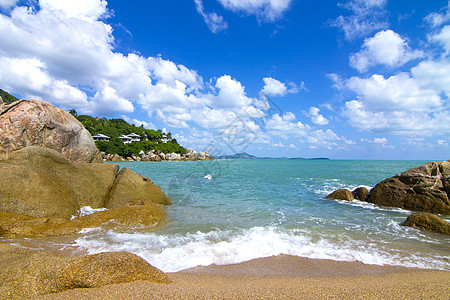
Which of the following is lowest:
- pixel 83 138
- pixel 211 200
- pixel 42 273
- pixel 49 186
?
pixel 211 200

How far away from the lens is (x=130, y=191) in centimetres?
1049

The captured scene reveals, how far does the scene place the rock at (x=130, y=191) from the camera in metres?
10.1

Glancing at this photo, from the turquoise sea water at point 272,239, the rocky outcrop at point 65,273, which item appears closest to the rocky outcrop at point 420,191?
the turquoise sea water at point 272,239

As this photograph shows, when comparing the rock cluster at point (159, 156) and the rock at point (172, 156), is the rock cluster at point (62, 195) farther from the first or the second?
the rock at point (172, 156)

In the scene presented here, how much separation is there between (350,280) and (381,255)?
234cm

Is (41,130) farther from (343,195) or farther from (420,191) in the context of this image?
(420,191)

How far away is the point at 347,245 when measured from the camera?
6.82 meters

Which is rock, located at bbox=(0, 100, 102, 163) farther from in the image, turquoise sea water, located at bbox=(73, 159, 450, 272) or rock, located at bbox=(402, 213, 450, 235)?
rock, located at bbox=(402, 213, 450, 235)

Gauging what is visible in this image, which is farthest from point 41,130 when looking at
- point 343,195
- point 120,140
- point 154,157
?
point 120,140

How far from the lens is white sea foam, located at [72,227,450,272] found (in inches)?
220

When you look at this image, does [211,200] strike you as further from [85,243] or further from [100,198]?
[85,243]

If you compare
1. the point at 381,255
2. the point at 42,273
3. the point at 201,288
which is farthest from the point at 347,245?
the point at 42,273

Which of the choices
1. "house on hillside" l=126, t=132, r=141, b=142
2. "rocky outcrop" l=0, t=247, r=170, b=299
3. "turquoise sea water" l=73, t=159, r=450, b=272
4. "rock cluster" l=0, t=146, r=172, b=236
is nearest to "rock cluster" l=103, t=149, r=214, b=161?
"house on hillside" l=126, t=132, r=141, b=142

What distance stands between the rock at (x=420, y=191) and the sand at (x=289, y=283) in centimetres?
903
